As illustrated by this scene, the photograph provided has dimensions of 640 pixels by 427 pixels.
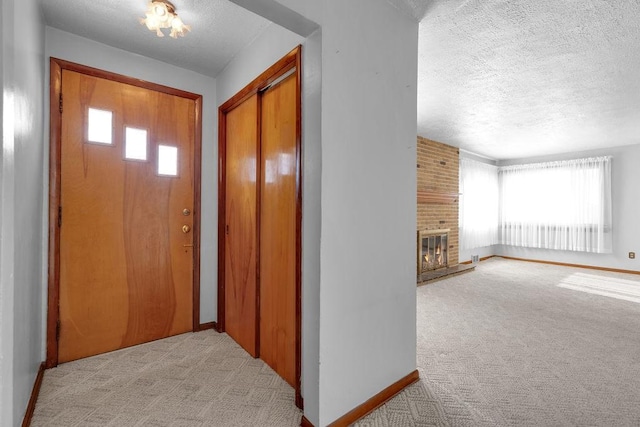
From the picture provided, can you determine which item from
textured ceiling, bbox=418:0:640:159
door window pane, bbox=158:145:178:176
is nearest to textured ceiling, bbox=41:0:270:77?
door window pane, bbox=158:145:178:176

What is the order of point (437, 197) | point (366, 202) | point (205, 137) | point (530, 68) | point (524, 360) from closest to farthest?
point (366, 202) → point (524, 360) → point (530, 68) → point (205, 137) → point (437, 197)

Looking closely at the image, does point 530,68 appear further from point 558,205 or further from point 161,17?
point 558,205

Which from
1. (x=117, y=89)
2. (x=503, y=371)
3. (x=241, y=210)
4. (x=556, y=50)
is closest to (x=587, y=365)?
(x=503, y=371)

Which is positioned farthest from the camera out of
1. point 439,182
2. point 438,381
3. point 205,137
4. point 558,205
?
point 558,205

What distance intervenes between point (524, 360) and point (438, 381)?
830mm

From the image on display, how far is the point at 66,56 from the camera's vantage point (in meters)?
2.06

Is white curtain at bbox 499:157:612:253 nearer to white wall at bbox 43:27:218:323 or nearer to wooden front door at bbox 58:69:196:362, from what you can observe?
white wall at bbox 43:27:218:323

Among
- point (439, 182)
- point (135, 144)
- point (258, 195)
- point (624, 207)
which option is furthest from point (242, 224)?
point (624, 207)

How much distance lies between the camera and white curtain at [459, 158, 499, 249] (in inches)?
233

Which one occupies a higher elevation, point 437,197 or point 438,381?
point 437,197

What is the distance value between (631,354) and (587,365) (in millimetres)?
531

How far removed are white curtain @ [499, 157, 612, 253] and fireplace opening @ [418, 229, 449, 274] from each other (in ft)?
8.16

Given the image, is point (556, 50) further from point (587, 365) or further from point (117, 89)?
point (117, 89)

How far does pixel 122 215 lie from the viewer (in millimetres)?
2303
